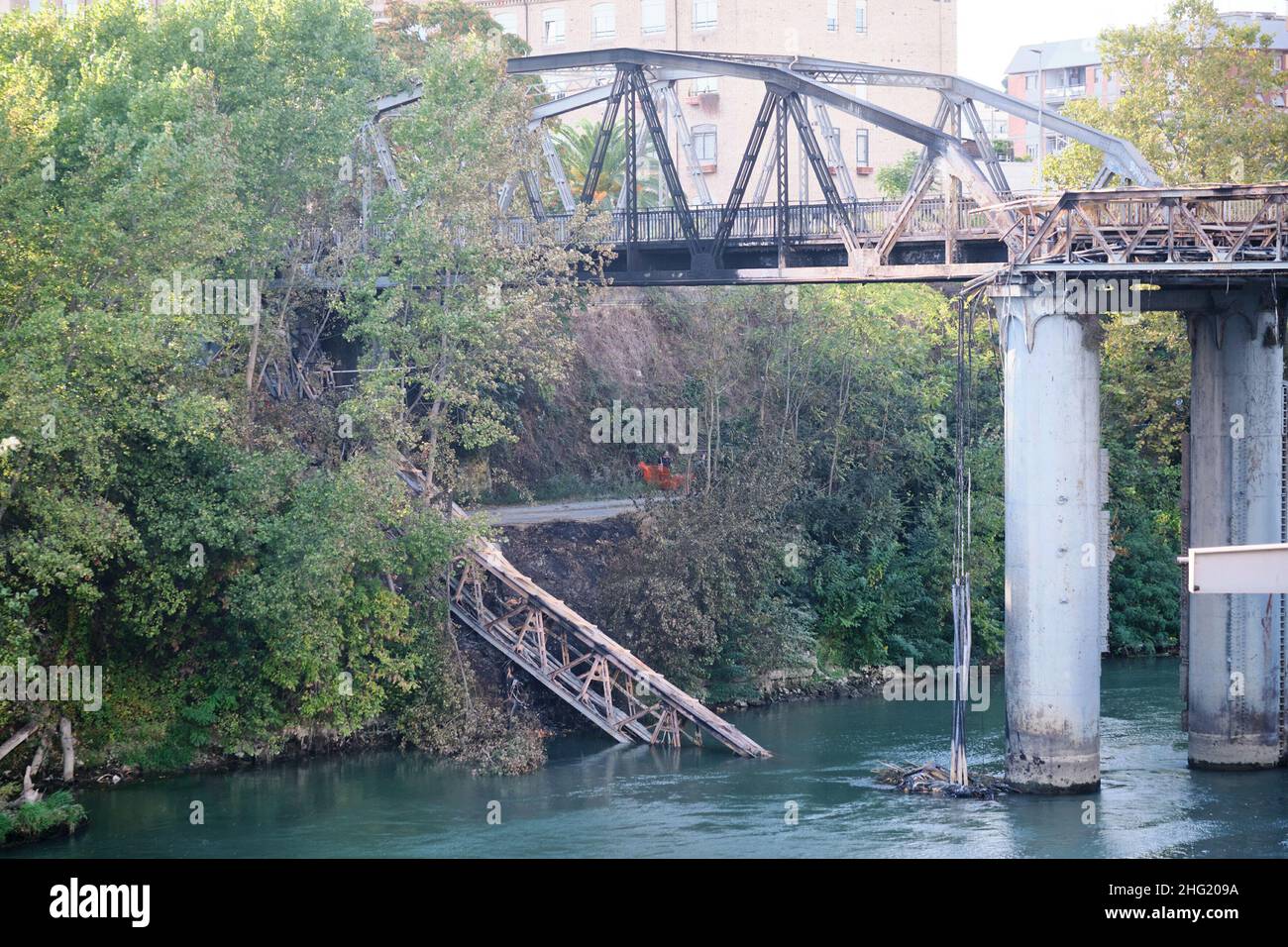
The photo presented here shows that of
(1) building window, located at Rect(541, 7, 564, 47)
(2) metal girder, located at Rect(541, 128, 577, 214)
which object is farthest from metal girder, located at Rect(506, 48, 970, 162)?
(1) building window, located at Rect(541, 7, 564, 47)

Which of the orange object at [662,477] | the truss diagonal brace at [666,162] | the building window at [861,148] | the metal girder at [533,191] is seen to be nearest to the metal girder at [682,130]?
the truss diagonal brace at [666,162]

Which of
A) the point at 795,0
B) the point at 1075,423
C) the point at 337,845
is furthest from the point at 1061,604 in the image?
the point at 795,0

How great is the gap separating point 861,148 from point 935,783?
4738 cm

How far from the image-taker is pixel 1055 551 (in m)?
28.4

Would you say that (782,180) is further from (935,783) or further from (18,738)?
(18,738)

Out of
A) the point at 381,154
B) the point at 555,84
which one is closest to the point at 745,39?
the point at 555,84

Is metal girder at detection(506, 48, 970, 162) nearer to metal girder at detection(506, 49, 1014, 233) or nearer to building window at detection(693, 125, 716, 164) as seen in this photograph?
metal girder at detection(506, 49, 1014, 233)

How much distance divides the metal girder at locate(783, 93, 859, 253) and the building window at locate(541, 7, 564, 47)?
125 feet

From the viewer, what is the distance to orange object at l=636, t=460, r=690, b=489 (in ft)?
144

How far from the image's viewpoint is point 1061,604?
93.3 ft

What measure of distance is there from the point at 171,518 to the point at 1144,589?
2909cm

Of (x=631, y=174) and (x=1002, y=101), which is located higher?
(x=1002, y=101)

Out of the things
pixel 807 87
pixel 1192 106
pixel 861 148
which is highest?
pixel 861 148

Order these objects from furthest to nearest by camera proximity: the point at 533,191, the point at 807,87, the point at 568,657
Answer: the point at 533,191
the point at 807,87
the point at 568,657
